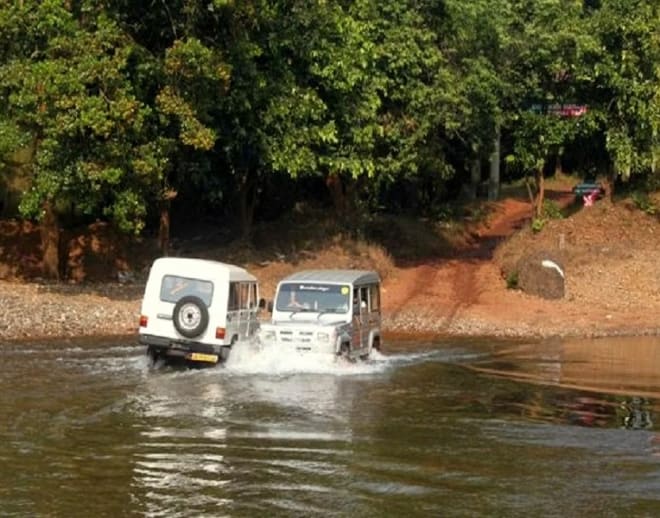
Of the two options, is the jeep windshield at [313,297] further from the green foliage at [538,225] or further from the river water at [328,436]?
the green foliage at [538,225]

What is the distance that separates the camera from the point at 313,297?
2273cm

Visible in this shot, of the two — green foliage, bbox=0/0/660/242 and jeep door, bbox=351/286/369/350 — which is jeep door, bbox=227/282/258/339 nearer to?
jeep door, bbox=351/286/369/350

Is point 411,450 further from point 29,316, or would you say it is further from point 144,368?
point 29,316

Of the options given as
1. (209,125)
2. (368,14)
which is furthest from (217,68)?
(368,14)

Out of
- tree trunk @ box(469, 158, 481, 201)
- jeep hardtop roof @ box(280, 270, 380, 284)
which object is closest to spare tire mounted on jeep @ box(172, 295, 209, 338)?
jeep hardtop roof @ box(280, 270, 380, 284)

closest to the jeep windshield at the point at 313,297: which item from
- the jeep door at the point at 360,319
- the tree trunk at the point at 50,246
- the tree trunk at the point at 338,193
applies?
the jeep door at the point at 360,319

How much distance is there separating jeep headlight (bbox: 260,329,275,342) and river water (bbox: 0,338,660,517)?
434 millimetres

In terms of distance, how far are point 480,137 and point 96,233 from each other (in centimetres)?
1280

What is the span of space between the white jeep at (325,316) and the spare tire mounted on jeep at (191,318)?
111cm

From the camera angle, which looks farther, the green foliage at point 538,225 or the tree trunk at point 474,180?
the tree trunk at point 474,180

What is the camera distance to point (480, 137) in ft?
123

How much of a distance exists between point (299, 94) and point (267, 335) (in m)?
13.3

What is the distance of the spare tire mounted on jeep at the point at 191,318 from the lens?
2136cm

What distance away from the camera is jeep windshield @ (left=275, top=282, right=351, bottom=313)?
22.5m
